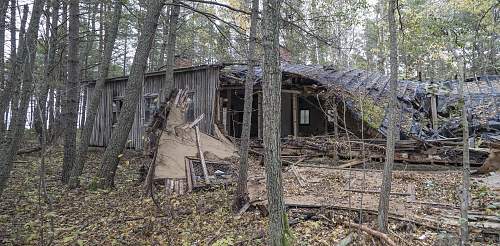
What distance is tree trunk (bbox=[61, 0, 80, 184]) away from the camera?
348 inches

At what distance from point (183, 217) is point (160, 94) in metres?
8.44

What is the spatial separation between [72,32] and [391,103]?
303 inches

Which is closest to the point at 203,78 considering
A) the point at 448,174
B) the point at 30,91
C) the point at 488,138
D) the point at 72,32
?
the point at 72,32

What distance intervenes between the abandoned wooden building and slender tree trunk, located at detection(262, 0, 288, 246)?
7.41 meters

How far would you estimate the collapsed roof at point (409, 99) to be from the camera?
1192 cm

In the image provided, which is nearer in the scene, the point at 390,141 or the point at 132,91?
the point at 390,141

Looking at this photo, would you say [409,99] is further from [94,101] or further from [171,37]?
[94,101]

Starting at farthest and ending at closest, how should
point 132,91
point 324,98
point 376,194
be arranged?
point 324,98 < point 132,91 < point 376,194

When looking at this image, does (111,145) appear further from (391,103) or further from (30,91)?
(391,103)

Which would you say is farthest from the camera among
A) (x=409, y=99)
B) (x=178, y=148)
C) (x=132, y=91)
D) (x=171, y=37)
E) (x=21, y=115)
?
(x=409, y=99)

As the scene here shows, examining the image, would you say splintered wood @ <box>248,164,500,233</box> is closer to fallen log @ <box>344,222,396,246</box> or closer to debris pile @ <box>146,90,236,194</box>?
fallen log @ <box>344,222,396,246</box>

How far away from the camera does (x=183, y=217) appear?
21.9ft

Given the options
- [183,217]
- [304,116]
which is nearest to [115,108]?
[304,116]

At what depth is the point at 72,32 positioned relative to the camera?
8.91m
